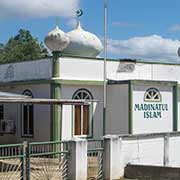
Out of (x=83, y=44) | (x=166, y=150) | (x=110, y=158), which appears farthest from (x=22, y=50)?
(x=110, y=158)

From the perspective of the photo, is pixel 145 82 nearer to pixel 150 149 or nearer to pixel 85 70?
pixel 85 70

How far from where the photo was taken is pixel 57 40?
2294 cm

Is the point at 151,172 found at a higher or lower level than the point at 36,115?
lower

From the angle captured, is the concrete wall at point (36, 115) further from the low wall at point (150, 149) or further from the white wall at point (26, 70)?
the low wall at point (150, 149)

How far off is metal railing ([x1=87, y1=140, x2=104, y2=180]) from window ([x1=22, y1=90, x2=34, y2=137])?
313 inches

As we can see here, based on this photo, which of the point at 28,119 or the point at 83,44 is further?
the point at 83,44

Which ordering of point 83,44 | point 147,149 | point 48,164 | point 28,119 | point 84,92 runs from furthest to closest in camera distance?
point 83,44, point 28,119, point 84,92, point 147,149, point 48,164

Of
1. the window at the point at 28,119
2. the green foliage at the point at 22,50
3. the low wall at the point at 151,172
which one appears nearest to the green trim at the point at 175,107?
the window at the point at 28,119

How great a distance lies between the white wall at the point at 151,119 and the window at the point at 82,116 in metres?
1.93

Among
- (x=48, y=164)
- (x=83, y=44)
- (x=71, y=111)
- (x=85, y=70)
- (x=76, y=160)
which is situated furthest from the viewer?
(x=83, y=44)

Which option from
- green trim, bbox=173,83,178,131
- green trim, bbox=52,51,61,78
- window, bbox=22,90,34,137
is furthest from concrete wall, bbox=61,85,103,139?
green trim, bbox=173,83,178,131

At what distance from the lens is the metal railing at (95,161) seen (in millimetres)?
16172

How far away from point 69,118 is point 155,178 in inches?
281

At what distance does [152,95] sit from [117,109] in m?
1.76
